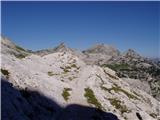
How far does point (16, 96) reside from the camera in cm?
7462

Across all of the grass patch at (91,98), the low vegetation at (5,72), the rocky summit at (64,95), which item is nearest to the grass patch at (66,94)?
the rocky summit at (64,95)

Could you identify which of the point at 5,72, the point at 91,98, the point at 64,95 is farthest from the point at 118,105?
the point at 5,72

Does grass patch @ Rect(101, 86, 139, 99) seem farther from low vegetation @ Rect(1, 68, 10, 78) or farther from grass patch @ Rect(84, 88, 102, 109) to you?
low vegetation @ Rect(1, 68, 10, 78)

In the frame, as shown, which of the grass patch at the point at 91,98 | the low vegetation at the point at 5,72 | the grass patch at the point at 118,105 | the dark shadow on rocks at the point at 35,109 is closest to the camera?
the dark shadow on rocks at the point at 35,109

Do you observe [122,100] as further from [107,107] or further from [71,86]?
[71,86]

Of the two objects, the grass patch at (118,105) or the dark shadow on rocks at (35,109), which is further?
the grass patch at (118,105)

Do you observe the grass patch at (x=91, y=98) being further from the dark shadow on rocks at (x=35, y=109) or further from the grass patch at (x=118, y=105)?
the grass patch at (x=118, y=105)

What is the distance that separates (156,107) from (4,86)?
Result: 8997cm

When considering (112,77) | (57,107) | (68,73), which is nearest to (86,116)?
(57,107)

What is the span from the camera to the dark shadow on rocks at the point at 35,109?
6700cm

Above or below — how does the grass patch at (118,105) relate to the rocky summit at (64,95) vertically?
below

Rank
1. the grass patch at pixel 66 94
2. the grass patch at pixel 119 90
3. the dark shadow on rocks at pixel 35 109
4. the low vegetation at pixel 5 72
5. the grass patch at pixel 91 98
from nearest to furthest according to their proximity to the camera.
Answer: the dark shadow on rocks at pixel 35 109 < the low vegetation at pixel 5 72 < the grass patch at pixel 66 94 < the grass patch at pixel 91 98 < the grass patch at pixel 119 90

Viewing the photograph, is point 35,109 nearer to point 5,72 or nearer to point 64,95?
point 5,72

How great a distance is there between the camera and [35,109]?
80.9 metres
